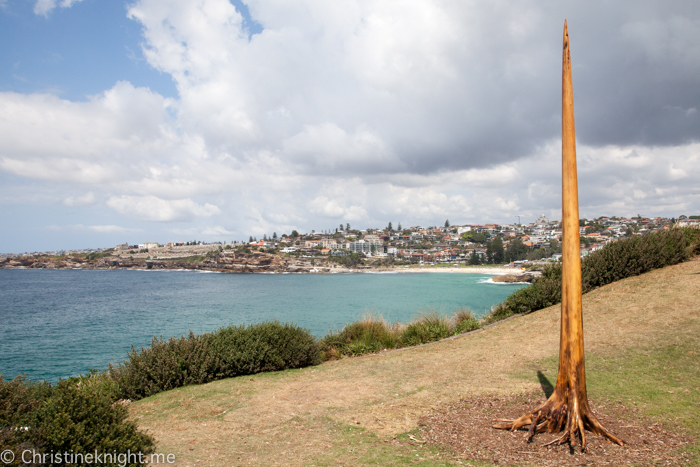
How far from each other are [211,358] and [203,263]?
14464 cm

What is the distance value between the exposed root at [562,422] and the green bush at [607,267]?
8.14 metres

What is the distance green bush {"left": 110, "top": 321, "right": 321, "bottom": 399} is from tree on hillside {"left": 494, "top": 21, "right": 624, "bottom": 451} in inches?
201

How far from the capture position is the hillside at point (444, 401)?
438cm

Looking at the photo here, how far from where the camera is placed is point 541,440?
461 centimetres

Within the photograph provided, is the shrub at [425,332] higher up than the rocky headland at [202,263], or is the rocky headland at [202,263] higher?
the shrub at [425,332]

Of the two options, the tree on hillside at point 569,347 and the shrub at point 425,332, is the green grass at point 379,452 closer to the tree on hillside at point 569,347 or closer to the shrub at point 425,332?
the tree on hillside at point 569,347

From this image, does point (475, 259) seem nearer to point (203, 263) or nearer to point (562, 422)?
point (203, 263)

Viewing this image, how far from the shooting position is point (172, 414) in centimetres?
608

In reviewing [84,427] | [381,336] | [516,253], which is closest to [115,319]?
[381,336]

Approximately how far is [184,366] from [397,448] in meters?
5.07

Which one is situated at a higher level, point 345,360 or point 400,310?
point 345,360

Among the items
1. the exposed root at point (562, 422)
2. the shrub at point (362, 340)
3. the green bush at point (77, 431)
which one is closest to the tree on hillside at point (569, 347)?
the exposed root at point (562, 422)

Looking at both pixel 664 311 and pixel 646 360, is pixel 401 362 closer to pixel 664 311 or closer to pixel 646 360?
pixel 646 360

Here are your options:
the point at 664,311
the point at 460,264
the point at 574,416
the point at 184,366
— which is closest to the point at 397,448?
the point at 574,416
